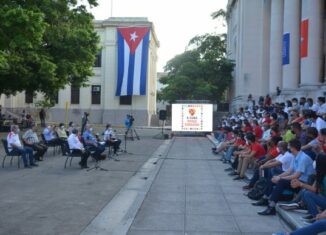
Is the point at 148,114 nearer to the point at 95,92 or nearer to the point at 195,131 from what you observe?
the point at 95,92

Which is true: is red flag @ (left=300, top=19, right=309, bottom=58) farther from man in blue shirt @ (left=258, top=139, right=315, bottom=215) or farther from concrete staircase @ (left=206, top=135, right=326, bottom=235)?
concrete staircase @ (left=206, top=135, right=326, bottom=235)

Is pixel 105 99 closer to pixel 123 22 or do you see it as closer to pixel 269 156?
pixel 123 22

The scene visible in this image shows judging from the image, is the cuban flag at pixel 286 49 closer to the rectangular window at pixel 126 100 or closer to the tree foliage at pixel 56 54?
the tree foliage at pixel 56 54

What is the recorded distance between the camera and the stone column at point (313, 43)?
2678cm

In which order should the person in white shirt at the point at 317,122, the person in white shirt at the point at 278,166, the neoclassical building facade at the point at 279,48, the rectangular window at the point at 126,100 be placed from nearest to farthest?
the person in white shirt at the point at 278,166 < the person in white shirt at the point at 317,122 < the neoclassical building facade at the point at 279,48 < the rectangular window at the point at 126,100

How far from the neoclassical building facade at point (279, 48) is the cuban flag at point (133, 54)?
405 inches

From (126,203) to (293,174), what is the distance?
3874 millimetres

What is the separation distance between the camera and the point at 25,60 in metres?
29.1

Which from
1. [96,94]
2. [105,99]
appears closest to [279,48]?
[105,99]

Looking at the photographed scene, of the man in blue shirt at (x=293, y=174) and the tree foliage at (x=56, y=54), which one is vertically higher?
the tree foliage at (x=56, y=54)

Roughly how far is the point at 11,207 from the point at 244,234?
5.05 metres

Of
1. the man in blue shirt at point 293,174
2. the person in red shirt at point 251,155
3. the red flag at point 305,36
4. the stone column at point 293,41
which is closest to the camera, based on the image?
the man in blue shirt at point 293,174

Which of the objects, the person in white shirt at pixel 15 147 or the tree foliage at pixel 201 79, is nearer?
the person in white shirt at pixel 15 147

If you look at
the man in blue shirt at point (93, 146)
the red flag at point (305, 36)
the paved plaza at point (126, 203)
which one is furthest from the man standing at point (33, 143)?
the red flag at point (305, 36)
